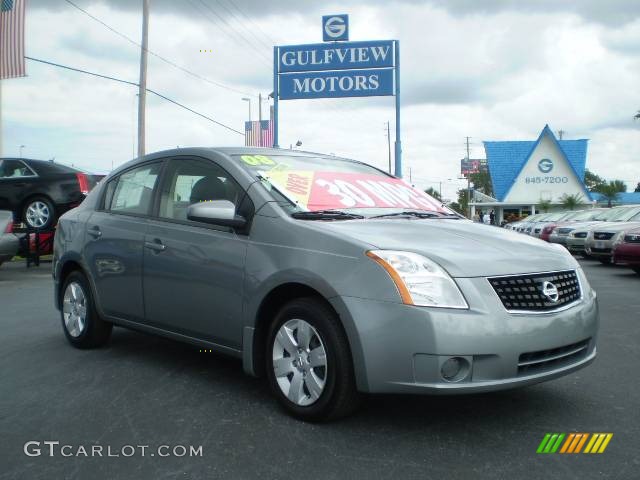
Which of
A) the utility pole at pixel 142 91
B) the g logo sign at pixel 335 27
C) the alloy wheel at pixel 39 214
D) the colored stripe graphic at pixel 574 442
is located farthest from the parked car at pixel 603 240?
the utility pole at pixel 142 91

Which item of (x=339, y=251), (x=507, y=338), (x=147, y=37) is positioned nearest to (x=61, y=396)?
(x=339, y=251)

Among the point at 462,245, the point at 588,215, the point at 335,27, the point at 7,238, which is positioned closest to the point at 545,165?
the point at 335,27

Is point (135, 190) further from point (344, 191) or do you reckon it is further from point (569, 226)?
point (569, 226)

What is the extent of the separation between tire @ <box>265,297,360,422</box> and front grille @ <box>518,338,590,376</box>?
875mm

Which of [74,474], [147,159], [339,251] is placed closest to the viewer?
[74,474]

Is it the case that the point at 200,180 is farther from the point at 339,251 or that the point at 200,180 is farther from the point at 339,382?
the point at 339,382

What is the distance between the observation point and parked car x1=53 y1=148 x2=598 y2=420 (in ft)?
10.7

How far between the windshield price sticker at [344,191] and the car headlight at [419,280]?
906 millimetres

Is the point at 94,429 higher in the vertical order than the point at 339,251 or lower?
lower

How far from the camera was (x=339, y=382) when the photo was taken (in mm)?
3436

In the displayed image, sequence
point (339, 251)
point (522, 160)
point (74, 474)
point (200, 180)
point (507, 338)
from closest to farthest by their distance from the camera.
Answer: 1. point (74, 474)
2. point (507, 338)
3. point (339, 251)
4. point (200, 180)
5. point (522, 160)

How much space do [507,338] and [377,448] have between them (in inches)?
33.0

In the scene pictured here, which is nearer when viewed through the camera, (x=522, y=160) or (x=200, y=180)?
(x=200, y=180)

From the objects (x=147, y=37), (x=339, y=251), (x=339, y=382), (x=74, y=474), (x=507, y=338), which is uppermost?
(x=147, y=37)
